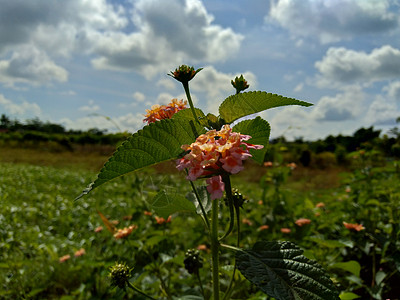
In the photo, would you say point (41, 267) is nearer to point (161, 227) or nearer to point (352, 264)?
point (161, 227)

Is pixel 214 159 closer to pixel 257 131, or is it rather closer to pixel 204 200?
pixel 257 131

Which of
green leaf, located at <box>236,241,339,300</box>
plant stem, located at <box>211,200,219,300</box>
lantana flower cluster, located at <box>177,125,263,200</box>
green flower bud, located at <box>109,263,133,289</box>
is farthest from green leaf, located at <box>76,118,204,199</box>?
green flower bud, located at <box>109,263,133,289</box>

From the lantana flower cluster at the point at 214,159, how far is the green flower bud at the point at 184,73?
21cm

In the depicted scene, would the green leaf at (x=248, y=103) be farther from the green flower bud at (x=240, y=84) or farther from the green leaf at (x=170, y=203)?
the green leaf at (x=170, y=203)

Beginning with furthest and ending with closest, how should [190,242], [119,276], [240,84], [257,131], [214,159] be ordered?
[190,242], [119,276], [240,84], [257,131], [214,159]

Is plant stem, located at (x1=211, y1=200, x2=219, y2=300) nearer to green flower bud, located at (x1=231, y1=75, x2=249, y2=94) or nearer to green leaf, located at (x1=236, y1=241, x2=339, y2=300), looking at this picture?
green leaf, located at (x1=236, y1=241, x2=339, y2=300)

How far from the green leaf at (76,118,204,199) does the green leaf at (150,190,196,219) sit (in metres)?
0.17

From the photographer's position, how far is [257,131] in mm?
696

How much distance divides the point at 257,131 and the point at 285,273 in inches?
11.6

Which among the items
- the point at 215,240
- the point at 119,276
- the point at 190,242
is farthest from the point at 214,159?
the point at 190,242

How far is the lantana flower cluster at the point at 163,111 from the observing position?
857 millimetres

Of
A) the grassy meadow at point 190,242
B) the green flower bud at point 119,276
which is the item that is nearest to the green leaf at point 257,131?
the grassy meadow at point 190,242

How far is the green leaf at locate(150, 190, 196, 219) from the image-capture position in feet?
2.62

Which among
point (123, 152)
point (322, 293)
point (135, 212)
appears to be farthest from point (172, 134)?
point (135, 212)
